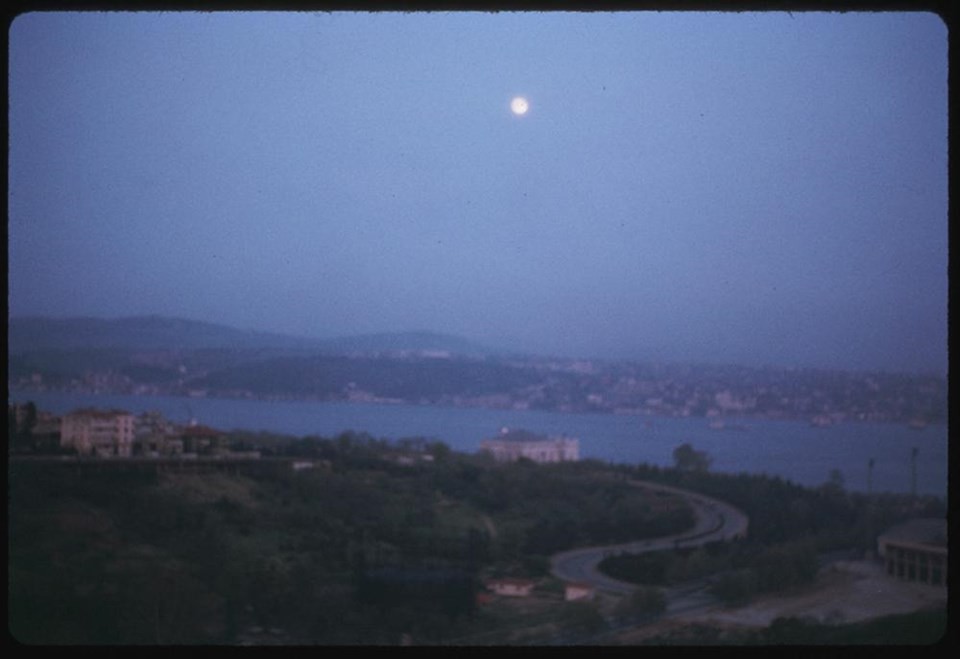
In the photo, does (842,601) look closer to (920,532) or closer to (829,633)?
(829,633)

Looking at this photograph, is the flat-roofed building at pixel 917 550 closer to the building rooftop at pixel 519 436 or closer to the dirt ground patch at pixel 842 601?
the dirt ground patch at pixel 842 601

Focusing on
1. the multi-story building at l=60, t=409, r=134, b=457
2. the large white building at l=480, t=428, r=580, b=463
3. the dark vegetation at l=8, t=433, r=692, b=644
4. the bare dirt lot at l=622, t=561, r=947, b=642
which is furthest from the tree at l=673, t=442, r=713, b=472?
the multi-story building at l=60, t=409, r=134, b=457

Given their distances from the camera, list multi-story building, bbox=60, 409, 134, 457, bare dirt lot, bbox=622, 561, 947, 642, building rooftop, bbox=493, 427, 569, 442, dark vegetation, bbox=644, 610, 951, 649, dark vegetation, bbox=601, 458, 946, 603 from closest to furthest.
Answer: dark vegetation, bbox=644, 610, 951, 649, bare dirt lot, bbox=622, 561, 947, 642, dark vegetation, bbox=601, 458, 946, 603, multi-story building, bbox=60, 409, 134, 457, building rooftop, bbox=493, 427, 569, 442

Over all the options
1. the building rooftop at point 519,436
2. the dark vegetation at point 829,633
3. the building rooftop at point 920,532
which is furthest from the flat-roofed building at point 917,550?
the building rooftop at point 519,436

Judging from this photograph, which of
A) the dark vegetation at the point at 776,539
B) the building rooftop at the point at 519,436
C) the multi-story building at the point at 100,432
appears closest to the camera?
the dark vegetation at the point at 776,539

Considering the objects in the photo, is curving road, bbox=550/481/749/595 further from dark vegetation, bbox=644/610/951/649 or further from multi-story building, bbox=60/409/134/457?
multi-story building, bbox=60/409/134/457

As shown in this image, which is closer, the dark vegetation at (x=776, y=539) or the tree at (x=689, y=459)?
the dark vegetation at (x=776, y=539)
